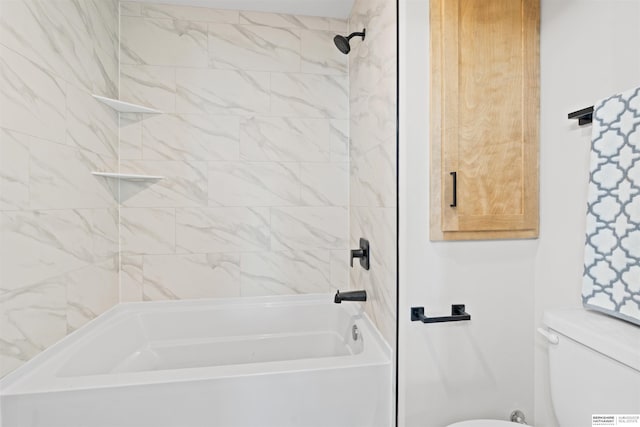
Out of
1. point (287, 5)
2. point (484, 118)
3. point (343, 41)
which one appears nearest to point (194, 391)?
point (484, 118)

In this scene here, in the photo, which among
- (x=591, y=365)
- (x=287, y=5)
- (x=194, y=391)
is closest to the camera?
(x=591, y=365)

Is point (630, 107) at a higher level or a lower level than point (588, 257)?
higher

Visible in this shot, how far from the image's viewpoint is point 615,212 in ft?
3.08

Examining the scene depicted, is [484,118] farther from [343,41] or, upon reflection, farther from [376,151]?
[343,41]

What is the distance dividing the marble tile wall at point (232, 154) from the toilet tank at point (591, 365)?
1.34 m

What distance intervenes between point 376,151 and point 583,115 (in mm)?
771

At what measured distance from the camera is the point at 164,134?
6.63 ft

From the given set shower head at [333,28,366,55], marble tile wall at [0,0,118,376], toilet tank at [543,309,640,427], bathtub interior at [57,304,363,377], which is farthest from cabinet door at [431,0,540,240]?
marble tile wall at [0,0,118,376]

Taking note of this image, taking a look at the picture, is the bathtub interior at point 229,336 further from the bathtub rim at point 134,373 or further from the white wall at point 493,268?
the white wall at point 493,268

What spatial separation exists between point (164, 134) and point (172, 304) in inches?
41.8

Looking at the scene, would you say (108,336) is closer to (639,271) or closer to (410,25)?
(410,25)

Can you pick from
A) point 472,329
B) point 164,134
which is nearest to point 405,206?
point 472,329

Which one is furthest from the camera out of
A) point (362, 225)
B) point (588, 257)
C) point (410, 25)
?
point (362, 225)

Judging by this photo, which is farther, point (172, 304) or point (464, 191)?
point (172, 304)
